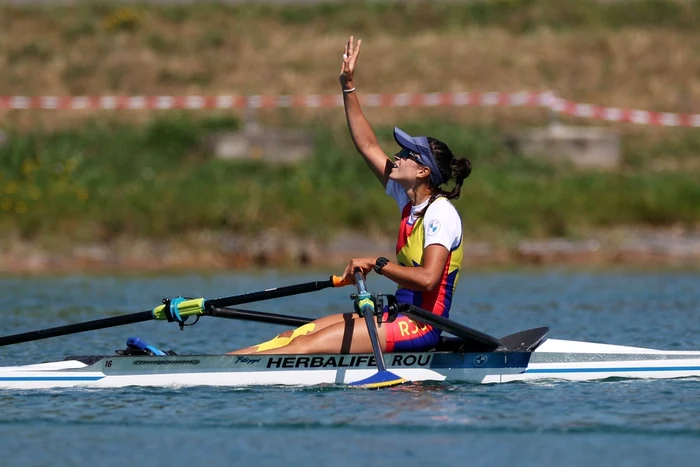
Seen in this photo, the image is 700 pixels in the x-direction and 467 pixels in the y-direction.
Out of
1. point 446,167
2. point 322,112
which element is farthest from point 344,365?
point 322,112

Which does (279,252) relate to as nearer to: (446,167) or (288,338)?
(288,338)

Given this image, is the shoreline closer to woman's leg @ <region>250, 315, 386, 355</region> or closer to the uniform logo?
woman's leg @ <region>250, 315, 386, 355</region>

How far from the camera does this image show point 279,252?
2055 centimetres

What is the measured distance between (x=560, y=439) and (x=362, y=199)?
45.4 ft

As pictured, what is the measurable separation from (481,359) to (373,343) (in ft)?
2.82

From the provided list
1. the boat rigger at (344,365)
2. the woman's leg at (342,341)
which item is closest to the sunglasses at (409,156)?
the boat rigger at (344,365)

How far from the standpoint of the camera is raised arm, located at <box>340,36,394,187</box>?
980 centimetres

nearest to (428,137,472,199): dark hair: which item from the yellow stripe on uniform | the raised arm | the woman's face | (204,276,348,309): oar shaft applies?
the woman's face

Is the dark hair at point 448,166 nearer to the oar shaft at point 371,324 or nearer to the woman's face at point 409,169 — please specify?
the woman's face at point 409,169

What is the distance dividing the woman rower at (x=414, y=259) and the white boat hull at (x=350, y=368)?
4.9 inches

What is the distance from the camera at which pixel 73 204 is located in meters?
21.4

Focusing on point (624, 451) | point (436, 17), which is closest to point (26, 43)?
point (436, 17)

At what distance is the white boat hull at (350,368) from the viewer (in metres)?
9.53

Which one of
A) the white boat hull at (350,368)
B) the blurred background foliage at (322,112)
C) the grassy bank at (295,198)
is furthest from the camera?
the blurred background foliage at (322,112)
